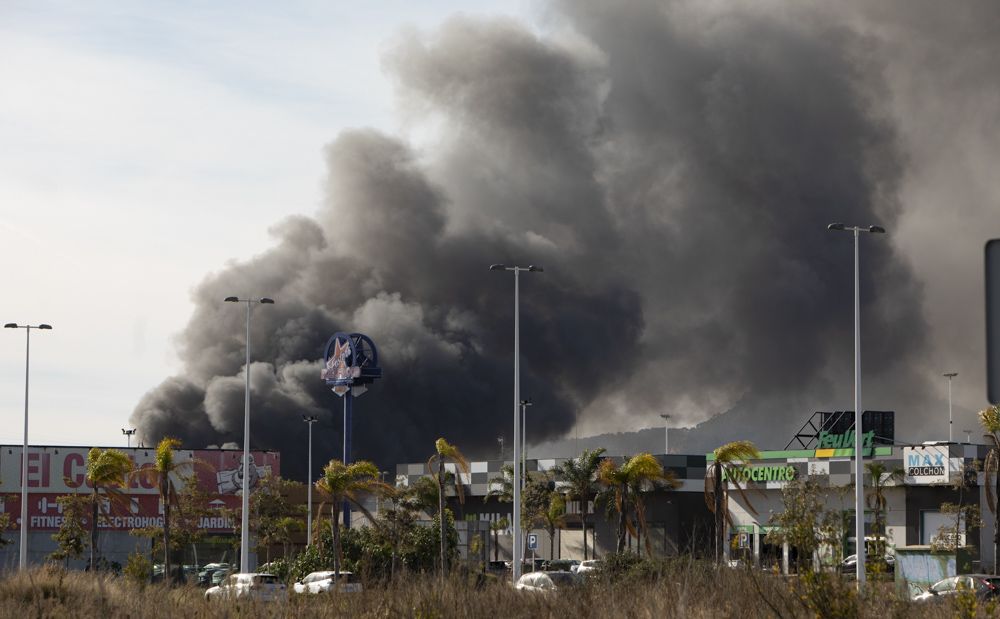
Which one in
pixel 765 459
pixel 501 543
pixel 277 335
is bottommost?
pixel 501 543

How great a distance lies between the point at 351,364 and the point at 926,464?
122 feet

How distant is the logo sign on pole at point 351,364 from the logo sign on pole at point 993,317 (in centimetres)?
7633

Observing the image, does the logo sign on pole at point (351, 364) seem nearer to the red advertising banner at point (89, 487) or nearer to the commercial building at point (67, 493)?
the red advertising banner at point (89, 487)

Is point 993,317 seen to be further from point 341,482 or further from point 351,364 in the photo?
point 351,364

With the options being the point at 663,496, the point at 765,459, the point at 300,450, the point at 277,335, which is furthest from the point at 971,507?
the point at 277,335

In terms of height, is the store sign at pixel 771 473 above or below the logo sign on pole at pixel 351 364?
below

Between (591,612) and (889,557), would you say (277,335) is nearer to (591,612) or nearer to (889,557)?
(889,557)

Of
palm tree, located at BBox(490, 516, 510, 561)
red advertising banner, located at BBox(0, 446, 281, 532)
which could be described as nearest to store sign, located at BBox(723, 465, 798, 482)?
palm tree, located at BBox(490, 516, 510, 561)

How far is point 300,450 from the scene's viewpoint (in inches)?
5310

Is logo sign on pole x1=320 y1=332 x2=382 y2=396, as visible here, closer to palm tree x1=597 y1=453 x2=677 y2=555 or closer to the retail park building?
the retail park building

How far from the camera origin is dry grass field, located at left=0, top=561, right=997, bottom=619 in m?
17.6

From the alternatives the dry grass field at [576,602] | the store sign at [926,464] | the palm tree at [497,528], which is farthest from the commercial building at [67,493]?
the dry grass field at [576,602]

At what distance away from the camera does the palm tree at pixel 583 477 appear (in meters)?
72.4

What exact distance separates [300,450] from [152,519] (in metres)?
57.9
